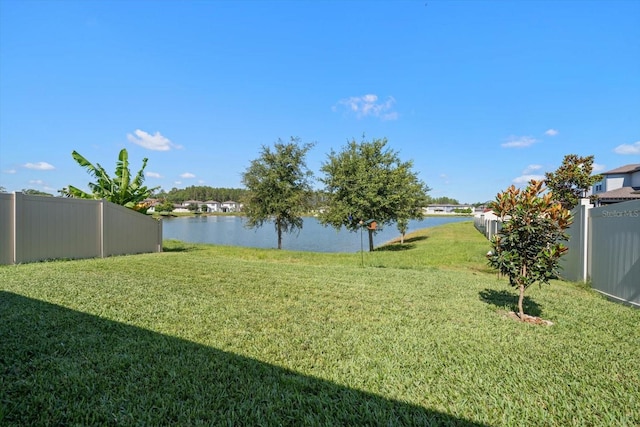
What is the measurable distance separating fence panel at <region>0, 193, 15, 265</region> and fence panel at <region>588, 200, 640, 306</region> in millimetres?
12230

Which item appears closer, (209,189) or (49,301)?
(49,301)

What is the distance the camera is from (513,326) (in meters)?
4.34

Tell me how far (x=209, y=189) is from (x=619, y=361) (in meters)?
127

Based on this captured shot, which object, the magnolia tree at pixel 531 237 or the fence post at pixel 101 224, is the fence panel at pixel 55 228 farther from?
the magnolia tree at pixel 531 237

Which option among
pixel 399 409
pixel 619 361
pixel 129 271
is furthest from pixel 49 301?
pixel 619 361

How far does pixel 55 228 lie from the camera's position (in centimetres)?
876

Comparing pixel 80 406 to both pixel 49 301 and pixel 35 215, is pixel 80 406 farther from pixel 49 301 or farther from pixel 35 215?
pixel 35 215

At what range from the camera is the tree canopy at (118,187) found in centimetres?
1306

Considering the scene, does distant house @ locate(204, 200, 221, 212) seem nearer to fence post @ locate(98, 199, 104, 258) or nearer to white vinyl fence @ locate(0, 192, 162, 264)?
white vinyl fence @ locate(0, 192, 162, 264)

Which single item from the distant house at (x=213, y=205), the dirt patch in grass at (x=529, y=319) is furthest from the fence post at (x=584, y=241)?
the distant house at (x=213, y=205)

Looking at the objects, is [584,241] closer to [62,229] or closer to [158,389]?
[158,389]

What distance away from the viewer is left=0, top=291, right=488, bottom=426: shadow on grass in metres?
2.19

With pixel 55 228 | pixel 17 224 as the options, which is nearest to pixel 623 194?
pixel 55 228

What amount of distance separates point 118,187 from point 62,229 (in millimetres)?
5084
